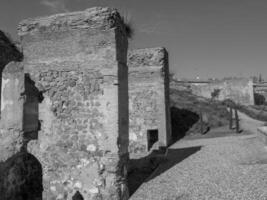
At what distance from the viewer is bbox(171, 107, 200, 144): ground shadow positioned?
1633 cm

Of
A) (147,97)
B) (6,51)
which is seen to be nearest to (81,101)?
(6,51)

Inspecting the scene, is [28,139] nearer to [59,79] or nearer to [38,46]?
[59,79]

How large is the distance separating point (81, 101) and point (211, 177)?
12.7 feet

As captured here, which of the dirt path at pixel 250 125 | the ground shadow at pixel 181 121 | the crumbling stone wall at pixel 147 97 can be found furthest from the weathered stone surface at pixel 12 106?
the dirt path at pixel 250 125

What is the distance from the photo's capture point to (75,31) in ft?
22.3

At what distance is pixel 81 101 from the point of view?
6.75 metres

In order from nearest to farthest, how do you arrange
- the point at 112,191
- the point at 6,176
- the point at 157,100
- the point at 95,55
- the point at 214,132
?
1. the point at 112,191
2. the point at 95,55
3. the point at 6,176
4. the point at 157,100
5. the point at 214,132

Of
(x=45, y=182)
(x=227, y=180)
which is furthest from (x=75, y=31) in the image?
(x=227, y=180)

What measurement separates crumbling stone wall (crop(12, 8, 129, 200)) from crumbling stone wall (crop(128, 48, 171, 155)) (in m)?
6.58

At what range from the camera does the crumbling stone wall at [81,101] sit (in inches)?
251

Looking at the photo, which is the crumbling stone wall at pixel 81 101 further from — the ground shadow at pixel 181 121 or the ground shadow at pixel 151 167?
the ground shadow at pixel 181 121

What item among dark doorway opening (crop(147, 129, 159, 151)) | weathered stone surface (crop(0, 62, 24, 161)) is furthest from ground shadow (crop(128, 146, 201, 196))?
weathered stone surface (crop(0, 62, 24, 161))

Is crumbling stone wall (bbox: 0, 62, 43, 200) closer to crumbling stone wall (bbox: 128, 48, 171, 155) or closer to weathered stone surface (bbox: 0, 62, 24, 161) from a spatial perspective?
weathered stone surface (bbox: 0, 62, 24, 161)

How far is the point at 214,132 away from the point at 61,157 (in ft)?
38.5
